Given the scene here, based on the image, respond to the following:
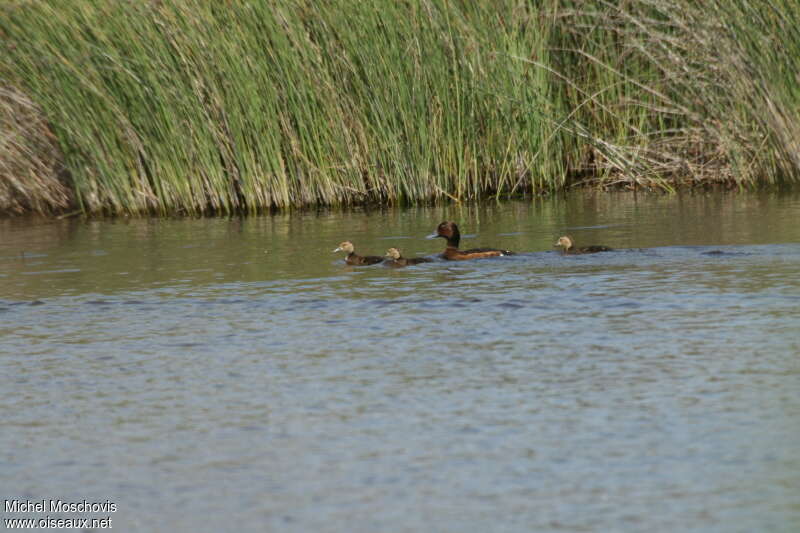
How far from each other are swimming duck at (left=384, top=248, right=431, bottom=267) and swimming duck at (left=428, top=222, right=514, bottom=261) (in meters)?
0.23

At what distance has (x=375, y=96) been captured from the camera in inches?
579

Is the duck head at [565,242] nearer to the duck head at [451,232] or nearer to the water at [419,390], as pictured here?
the water at [419,390]

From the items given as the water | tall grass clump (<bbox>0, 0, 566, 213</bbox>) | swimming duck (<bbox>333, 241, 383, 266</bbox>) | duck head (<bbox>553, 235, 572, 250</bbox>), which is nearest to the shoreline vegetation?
tall grass clump (<bbox>0, 0, 566, 213</bbox>)

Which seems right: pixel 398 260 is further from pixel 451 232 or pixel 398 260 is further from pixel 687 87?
pixel 687 87

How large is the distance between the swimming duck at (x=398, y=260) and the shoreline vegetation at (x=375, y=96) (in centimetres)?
398

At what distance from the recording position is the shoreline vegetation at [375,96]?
14.7m

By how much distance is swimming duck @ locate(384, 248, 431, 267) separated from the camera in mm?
10867

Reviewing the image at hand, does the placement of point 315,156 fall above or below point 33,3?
below

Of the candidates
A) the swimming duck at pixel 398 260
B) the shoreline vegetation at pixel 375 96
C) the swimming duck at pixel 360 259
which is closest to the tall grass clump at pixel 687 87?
the shoreline vegetation at pixel 375 96

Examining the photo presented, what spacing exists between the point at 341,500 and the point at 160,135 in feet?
36.0

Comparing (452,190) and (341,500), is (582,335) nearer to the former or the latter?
(341,500)

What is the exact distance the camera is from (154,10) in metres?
14.9

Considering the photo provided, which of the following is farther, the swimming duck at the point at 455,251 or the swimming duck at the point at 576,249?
the swimming duck at the point at 455,251

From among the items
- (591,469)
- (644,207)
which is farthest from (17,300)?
(644,207)
